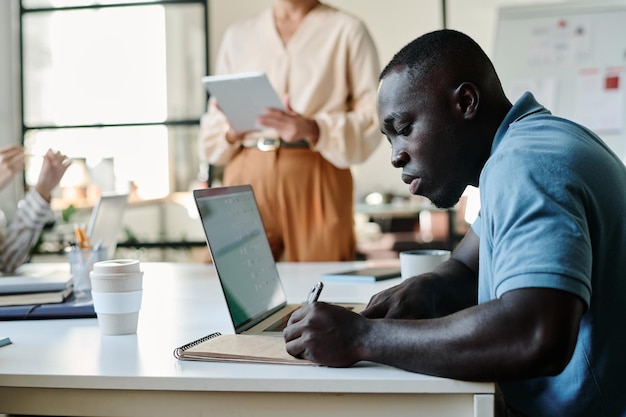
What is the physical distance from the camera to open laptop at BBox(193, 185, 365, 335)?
1245 mm

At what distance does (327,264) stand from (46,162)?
0.87m

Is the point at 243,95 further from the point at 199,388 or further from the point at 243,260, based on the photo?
the point at 199,388

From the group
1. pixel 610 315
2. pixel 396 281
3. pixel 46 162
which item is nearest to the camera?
pixel 610 315

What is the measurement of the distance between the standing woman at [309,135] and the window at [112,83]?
230cm

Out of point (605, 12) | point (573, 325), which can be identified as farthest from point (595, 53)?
point (573, 325)

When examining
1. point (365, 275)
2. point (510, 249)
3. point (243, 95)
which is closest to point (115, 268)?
point (510, 249)

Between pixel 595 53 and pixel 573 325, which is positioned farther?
pixel 595 53

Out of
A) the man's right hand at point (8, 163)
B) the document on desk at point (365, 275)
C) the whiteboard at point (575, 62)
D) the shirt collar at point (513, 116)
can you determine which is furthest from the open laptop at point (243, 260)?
the whiteboard at point (575, 62)

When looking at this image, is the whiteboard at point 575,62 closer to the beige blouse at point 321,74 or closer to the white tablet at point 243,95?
the beige blouse at point 321,74

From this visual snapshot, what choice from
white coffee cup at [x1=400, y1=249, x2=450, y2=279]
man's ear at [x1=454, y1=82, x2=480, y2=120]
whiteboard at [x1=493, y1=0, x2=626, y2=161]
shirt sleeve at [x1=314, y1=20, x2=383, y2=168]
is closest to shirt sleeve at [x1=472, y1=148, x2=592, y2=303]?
man's ear at [x1=454, y1=82, x2=480, y2=120]

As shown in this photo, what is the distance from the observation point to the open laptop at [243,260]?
4.09ft

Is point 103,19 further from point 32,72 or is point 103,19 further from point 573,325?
point 573,325

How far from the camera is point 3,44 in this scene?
4758 millimetres

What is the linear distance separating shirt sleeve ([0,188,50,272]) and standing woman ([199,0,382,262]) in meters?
0.57
